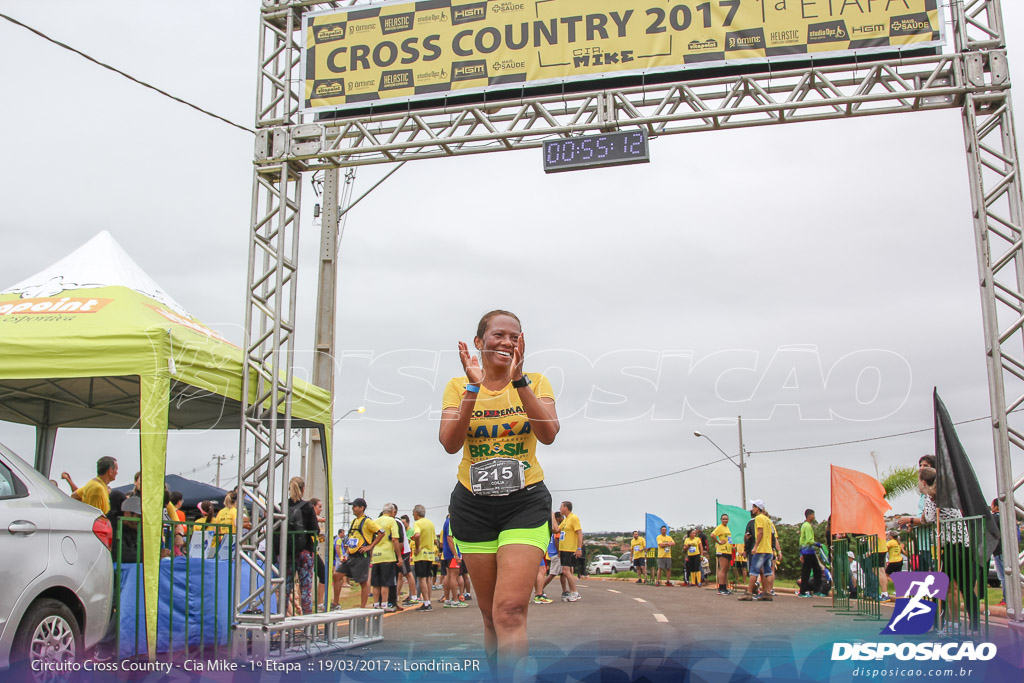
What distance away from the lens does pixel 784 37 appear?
9391 mm

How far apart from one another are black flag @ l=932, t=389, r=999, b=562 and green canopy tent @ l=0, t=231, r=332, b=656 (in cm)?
641

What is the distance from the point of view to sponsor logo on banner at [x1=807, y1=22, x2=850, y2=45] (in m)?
9.30

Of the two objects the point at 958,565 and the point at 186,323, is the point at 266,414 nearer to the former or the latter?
the point at 186,323

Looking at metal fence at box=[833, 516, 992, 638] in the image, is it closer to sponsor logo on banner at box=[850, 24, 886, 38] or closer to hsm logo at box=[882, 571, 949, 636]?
A: hsm logo at box=[882, 571, 949, 636]

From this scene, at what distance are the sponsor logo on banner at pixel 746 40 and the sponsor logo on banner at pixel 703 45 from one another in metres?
0.13

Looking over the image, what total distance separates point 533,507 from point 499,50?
678 cm

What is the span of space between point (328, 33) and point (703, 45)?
4212 millimetres

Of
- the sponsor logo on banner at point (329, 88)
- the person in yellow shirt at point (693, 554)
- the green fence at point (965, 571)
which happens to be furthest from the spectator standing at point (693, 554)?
the sponsor logo on banner at point (329, 88)

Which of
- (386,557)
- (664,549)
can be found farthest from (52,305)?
A: (664,549)

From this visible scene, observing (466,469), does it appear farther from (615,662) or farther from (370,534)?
(370,534)

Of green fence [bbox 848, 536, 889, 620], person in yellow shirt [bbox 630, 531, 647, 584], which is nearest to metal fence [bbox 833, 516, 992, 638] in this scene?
green fence [bbox 848, 536, 889, 620]

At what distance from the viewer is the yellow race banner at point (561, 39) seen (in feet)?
30.5

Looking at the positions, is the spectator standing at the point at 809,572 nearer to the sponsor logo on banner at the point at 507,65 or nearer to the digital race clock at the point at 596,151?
the digital race clock at the point at 596,151

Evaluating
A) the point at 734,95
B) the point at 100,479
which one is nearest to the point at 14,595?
the point at 100,479
